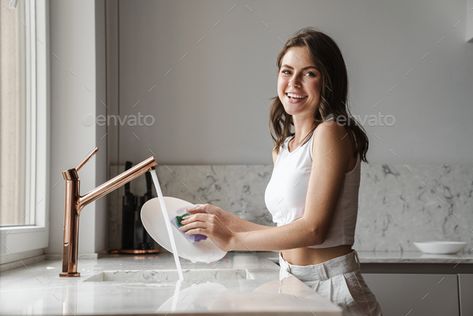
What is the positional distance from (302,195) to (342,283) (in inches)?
9.3

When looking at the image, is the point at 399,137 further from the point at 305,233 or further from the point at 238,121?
the point at 305,233

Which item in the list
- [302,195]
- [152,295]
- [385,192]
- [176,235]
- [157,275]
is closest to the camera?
[152,295]

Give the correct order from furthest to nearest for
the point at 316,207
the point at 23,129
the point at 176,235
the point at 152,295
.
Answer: the point at 23,129 → the point at 176,235 → the point at 316,207 → the point at 152,295

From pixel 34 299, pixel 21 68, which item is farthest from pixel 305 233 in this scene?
pixel 21 68

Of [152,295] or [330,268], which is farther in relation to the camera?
[330,268]

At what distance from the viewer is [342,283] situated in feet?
5.00

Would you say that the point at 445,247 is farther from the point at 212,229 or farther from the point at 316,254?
the point at 212,229

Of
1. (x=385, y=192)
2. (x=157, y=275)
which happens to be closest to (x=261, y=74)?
(x=385, y=192)

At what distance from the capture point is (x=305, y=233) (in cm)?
150

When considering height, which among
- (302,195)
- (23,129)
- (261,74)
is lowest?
(302,195)

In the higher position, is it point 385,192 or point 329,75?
point 329,75

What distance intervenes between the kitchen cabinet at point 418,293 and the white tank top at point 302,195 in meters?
0.86

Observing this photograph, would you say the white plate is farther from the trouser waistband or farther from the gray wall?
the gray wall

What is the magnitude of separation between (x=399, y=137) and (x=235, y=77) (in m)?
0.78
